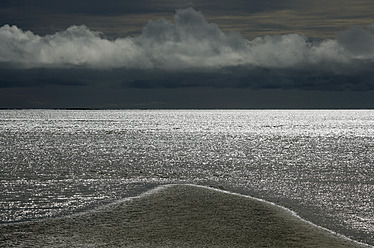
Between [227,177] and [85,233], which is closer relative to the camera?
[85,233]

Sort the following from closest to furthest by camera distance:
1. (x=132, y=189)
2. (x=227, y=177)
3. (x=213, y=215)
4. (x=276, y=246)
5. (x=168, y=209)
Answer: (x=276, y=246)
(x=213, y=215)
(x=168, y=209)
(x=132, y=189)
(x=227, y=177)

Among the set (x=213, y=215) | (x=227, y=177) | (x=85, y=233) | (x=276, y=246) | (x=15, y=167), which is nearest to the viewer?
(x=276, y=246)

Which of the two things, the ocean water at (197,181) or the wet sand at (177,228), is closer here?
the wet sand at (177,228)

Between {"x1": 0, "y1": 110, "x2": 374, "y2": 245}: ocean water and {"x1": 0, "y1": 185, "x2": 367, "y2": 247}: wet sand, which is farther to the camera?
{"x1": 0, "y1": 110, "x2": 374, "y2": 245}: ocean water

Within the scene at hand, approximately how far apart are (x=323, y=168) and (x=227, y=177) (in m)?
12.5

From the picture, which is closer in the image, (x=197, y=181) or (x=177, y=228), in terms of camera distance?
(x=177, y=228)

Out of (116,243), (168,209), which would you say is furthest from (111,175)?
(116,243)

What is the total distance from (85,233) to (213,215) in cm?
646

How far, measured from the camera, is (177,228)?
64.1 ft

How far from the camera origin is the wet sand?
682 inches

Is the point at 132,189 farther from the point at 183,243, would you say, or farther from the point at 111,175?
the point at 183,243

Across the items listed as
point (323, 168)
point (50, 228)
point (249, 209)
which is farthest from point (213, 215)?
point (323, 168)

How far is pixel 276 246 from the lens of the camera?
16.9 meters

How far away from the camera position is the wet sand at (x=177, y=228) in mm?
17312
